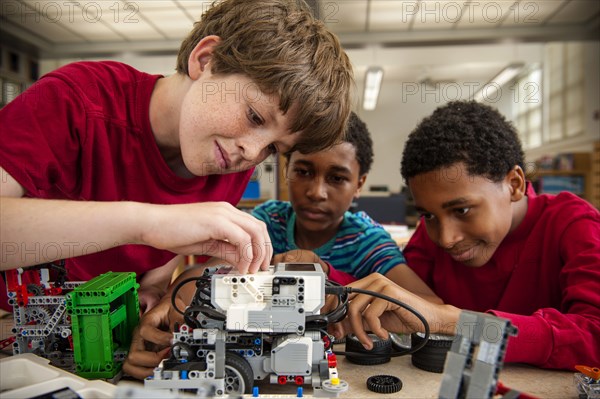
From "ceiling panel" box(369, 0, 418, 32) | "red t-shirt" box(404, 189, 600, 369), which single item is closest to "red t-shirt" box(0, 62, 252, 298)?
"red t-shirt" box(404, 189, 600, 369)

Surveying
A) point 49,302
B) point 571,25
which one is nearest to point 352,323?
point 49,302

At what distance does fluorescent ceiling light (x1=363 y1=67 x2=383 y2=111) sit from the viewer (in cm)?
690

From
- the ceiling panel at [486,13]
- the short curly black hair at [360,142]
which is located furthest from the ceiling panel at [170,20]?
the short curly black hair at [360,142]

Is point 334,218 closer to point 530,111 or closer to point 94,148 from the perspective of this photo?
point 94,148

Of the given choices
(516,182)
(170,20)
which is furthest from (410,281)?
(170,20)

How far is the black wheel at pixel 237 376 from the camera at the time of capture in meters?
0.82

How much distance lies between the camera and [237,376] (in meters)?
0.82

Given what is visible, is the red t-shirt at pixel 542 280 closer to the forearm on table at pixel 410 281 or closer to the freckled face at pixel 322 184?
the forearm on table at pixel 410 281

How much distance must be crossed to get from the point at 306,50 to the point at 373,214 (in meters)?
3.71

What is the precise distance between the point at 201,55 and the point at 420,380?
93 cm

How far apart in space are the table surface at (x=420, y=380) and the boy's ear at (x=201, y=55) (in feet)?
2.55

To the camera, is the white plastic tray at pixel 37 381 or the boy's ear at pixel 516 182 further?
the boy's ear at pixel 516 182

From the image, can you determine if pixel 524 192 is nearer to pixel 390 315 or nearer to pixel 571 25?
pixel 390 315

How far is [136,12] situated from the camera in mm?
5777
